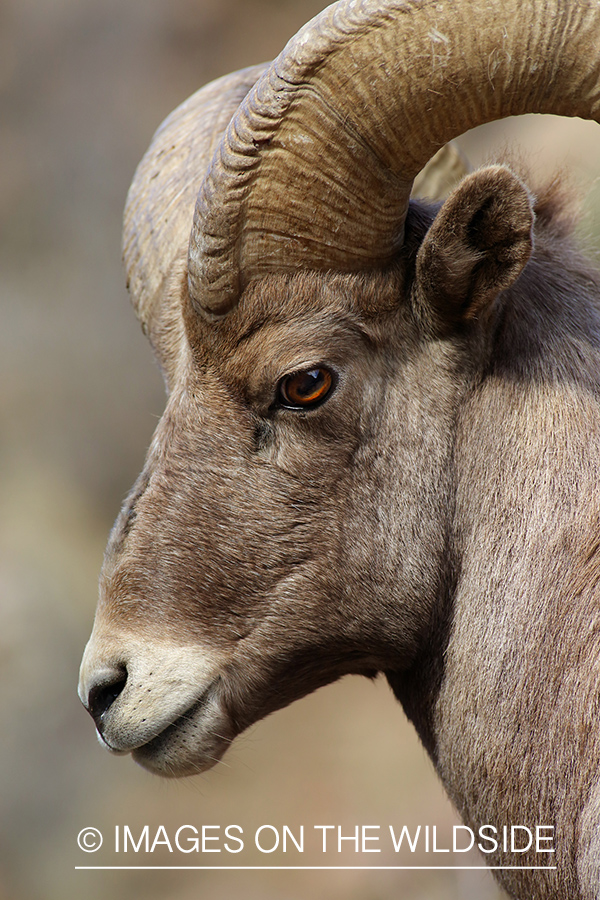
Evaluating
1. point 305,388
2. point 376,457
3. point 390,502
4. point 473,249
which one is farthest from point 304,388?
point 473,249

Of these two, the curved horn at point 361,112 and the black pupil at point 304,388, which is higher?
the curved horn at point 361,112

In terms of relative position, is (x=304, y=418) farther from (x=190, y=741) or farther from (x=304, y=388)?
(x=190, y=741)

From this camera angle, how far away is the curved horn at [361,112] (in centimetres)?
242

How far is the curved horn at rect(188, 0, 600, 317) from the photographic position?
2.42 metres

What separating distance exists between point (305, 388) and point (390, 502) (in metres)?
0.46

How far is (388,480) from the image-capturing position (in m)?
2.75

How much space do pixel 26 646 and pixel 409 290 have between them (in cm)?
639

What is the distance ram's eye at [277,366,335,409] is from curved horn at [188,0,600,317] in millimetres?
312

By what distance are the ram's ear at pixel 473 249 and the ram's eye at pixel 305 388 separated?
1.30 ft

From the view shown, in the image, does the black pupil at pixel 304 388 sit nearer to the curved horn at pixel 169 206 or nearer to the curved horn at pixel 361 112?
the curved horn at pixel 361 112

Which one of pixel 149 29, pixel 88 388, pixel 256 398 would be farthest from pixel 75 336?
pixel 256 398

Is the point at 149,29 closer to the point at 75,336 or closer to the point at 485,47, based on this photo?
the point at 75,336

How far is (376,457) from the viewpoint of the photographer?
2744 millimetres

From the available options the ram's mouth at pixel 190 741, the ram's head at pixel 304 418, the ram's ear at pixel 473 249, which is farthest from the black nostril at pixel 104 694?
the ram's ear at pixel 473 249
